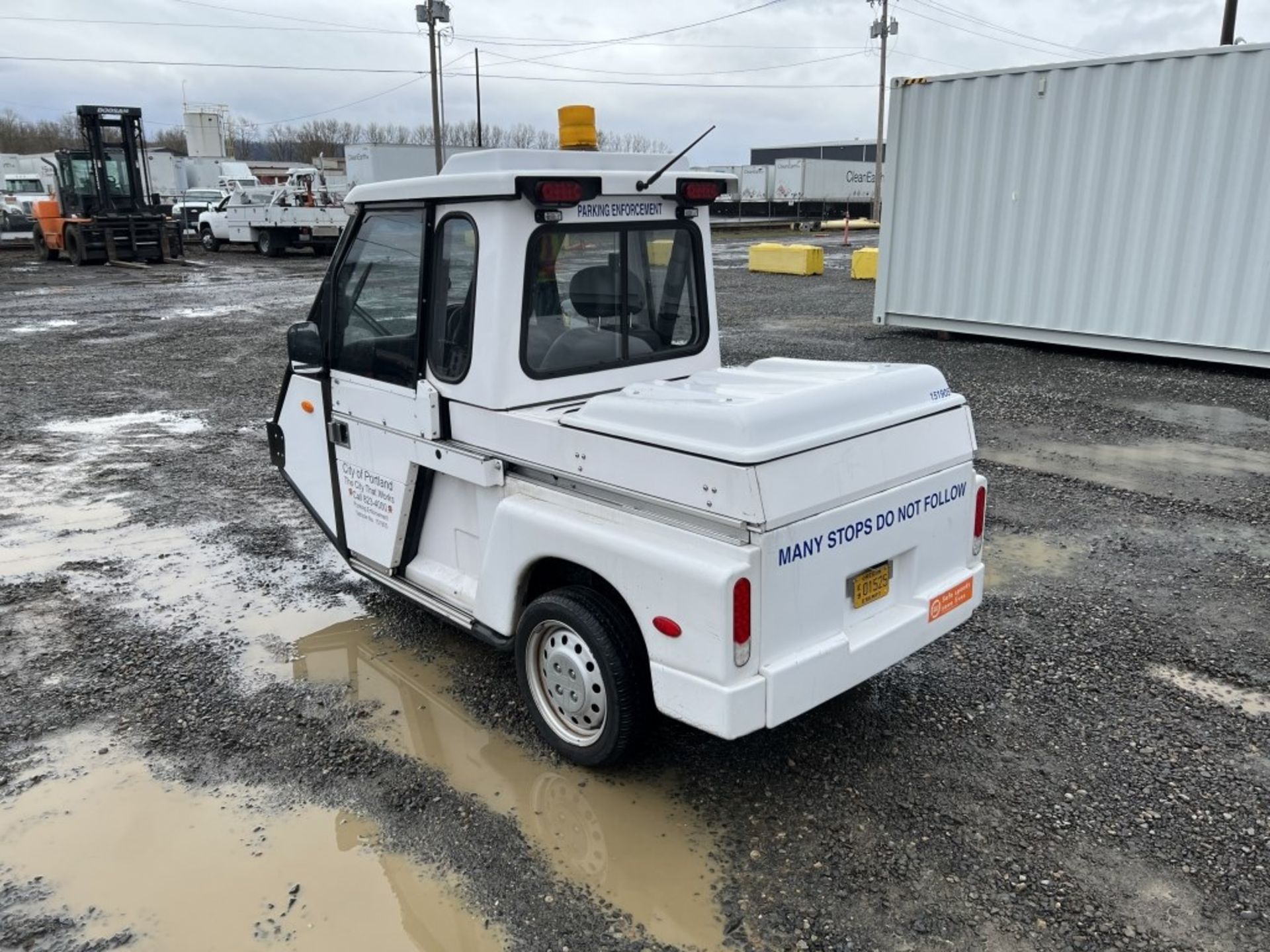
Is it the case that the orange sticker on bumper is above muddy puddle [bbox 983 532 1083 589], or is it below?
above

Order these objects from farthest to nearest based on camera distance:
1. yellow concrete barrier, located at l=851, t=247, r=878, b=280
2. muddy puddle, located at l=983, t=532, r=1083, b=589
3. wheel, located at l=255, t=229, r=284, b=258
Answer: wheel, located at l=255, t=229, r=284, b=258, yellow concrete barrier, located at l=851, t=247, r=878, b=280, muddy puddle, located at l=983, t=532, r=1083, b=589

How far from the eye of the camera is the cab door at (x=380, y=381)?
13.3 feet

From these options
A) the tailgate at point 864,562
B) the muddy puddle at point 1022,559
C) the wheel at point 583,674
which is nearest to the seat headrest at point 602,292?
the wheel at point 583,674

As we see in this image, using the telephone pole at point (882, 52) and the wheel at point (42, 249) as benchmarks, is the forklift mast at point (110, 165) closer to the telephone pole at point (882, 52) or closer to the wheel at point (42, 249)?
the wheel at point (42, 249)

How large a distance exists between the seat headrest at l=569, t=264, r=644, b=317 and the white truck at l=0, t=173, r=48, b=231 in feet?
107

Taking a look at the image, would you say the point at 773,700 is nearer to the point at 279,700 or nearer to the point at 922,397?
the point at 922,397

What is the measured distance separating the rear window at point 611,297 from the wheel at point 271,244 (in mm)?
26569

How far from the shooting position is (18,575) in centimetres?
556

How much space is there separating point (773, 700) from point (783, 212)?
51.3m

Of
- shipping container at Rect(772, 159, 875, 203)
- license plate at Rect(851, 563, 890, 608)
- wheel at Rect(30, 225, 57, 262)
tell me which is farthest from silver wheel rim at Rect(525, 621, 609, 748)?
shipping container at Rect(772, 159, 875, 203)

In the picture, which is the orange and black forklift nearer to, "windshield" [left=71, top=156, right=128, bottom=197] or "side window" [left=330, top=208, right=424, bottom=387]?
"windshield" [left=71, top=156, right=128, bottom=197]

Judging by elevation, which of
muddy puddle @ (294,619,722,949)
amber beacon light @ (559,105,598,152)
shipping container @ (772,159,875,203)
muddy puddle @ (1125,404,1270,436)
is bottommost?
muddy puddle @ (294,619,722,949)

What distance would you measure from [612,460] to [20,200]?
142ft

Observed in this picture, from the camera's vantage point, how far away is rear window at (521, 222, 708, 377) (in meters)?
3.82
